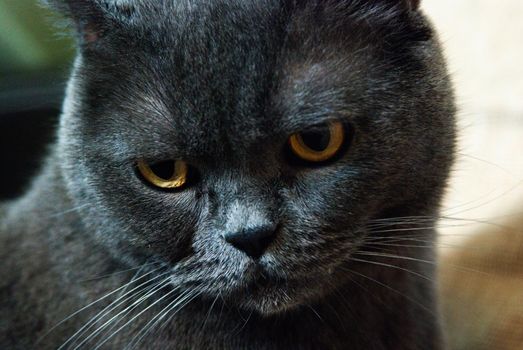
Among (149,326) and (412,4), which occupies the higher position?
(412,4)

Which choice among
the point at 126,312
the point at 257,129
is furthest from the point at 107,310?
the point at 257,129

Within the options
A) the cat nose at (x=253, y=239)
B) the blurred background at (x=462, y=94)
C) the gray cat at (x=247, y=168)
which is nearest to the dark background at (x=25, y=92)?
the blurred background at (x=462, y=94)

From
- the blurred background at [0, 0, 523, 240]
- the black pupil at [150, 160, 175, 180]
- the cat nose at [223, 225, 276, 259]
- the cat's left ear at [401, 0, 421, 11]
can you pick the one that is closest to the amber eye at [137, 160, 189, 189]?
the black pupil at [150, 160, 175, 180]

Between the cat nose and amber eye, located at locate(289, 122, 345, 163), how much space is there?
108 millimetres

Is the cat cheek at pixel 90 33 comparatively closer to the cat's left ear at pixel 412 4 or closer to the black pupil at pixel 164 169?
the black pupil at pixel 164 169

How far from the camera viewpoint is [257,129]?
90 centimetres

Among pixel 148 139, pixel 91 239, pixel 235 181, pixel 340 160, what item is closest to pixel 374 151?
pixel 340 160

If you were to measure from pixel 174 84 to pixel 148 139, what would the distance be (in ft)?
0.26

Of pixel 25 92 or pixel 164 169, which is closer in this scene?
pixel 164 169

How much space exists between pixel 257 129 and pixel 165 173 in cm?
15

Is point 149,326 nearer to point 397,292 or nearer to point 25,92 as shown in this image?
point 397,292

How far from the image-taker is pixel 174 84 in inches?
36.7

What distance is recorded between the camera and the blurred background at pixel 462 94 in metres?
1.39

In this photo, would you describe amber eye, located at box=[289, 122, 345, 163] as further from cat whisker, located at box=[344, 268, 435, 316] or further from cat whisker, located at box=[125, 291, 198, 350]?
cat whisker, located at box=[125, 291, 198, 350]
